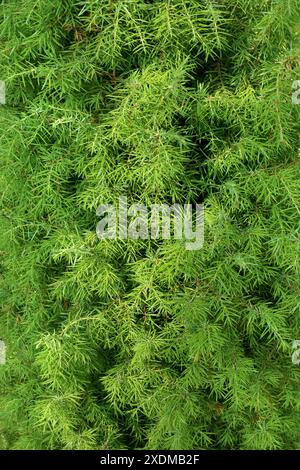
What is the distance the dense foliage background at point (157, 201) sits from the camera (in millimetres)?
1447

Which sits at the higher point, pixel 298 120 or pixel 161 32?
pixel 161 32

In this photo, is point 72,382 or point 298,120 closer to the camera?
point 298,120

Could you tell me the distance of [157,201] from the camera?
1.53 metres

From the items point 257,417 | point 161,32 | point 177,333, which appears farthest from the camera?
point 257,417

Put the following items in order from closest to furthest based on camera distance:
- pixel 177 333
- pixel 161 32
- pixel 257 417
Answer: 1. pixel 161 32
2. pixel 177 333
3. pixel 257 417

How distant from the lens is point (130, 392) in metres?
1.71

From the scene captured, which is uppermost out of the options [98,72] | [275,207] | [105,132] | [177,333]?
[98,72]

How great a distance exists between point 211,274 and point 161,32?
2.22 feet

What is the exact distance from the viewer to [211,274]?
1.56m

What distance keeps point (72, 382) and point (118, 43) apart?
41.3 inches

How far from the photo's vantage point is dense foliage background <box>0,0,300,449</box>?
1447 mm

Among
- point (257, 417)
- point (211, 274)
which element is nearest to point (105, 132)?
point (211, 274)
